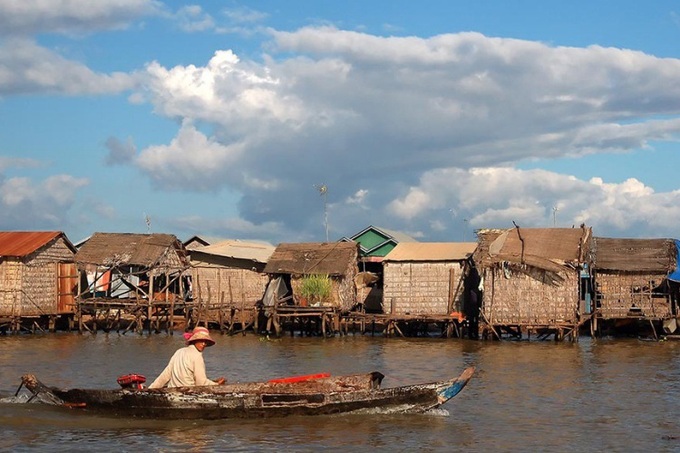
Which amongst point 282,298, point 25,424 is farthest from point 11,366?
point 282,298

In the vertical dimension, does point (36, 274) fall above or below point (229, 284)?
above

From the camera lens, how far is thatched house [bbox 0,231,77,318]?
31.8 m

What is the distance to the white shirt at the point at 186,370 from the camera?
44.6 feet

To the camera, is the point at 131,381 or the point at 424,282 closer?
the point at 131,381

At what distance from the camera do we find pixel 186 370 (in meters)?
13.6

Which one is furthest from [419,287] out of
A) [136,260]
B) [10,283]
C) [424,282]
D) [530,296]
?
[10,283]

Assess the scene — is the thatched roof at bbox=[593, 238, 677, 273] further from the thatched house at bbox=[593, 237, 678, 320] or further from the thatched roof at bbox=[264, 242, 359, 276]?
the thatched roof at bbox=[264, 242, 359, 276]

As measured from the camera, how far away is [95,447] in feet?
40.9

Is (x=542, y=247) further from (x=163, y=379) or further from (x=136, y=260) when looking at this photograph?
(x=163, y=379)

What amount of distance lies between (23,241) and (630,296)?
2150 cm

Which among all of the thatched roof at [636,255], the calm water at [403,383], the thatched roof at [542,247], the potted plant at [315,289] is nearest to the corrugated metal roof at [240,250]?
the potted plant at [315,289]

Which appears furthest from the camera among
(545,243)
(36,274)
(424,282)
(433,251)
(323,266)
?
(36,274)

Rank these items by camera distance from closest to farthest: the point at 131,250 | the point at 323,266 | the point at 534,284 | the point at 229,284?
1. the point at 534,284
2. the point at 323,266
3. the point at 131,250
4. the point at 229,284

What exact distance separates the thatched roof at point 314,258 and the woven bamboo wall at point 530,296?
5.76m
